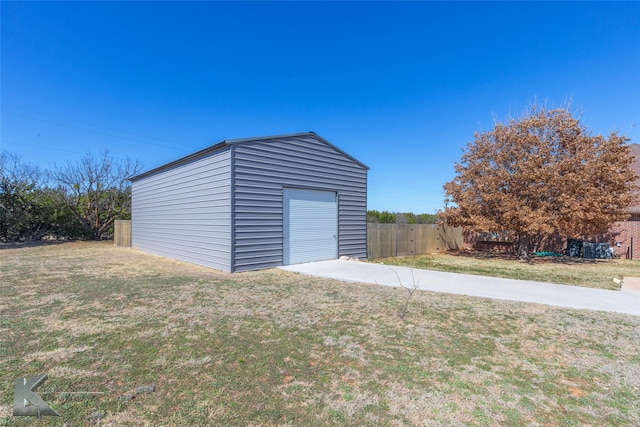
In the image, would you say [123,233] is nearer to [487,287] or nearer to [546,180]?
[487,287]

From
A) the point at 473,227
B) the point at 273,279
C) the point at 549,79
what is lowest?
the point at 273,279

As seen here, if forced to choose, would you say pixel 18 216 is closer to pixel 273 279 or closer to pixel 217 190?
pixel 217 190

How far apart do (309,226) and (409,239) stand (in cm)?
594

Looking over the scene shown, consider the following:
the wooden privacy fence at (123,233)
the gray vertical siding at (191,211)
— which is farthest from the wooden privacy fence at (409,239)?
the wooden privacy fence at (123,233)

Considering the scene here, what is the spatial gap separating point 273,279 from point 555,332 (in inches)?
204

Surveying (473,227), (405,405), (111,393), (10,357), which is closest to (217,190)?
(10,357)

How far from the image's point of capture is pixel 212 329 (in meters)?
3.68

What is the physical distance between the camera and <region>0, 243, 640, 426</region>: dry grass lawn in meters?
2.12

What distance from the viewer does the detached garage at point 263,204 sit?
8.05 meters

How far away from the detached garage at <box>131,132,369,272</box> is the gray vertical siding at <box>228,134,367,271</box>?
0.03m

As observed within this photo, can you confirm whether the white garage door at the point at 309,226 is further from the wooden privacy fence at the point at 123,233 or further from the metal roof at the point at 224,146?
the wooden privacy fence at the point at 123,233

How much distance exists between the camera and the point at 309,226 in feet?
31.8

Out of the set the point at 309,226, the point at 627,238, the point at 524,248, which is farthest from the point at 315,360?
the point at 627,238

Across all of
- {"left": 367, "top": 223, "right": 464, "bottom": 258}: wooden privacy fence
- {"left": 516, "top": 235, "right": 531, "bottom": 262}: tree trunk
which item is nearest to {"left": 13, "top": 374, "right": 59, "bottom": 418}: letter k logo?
{"left": 367, "top": 223, "right": 464, "bottom": 258}: wooden privacy fence
